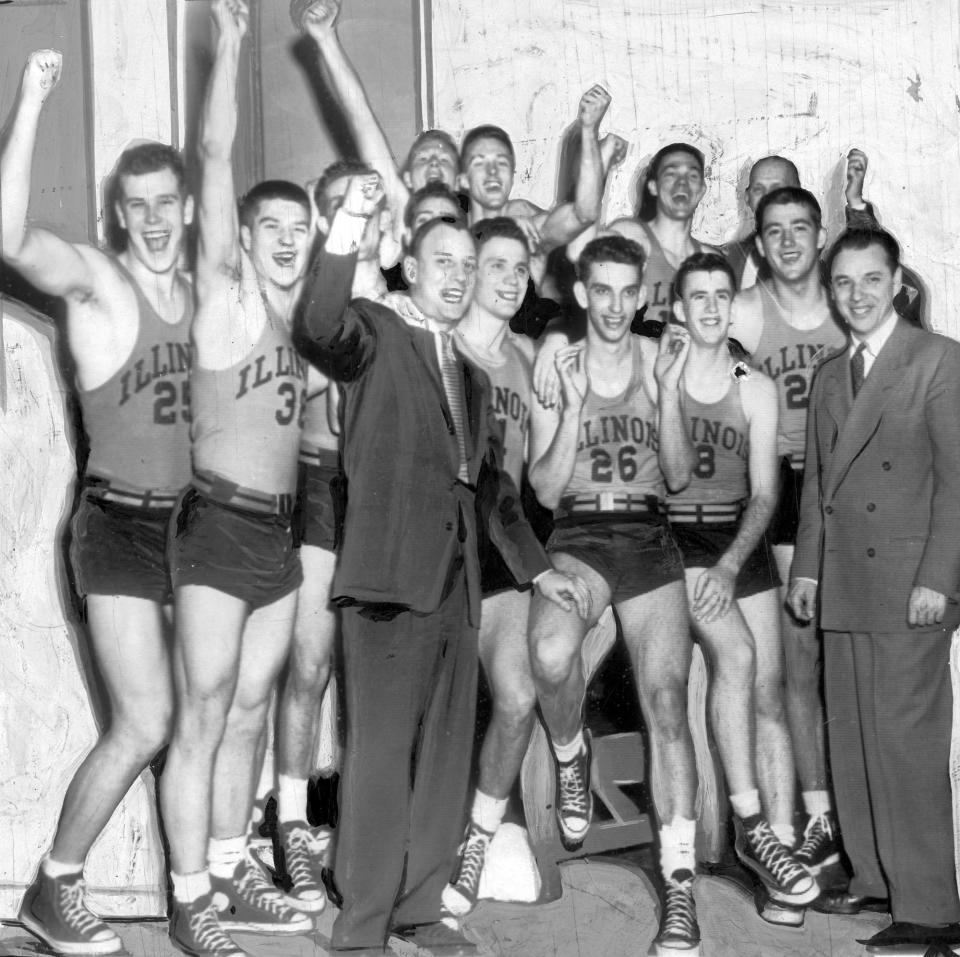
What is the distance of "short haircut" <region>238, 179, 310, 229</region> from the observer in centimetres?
393

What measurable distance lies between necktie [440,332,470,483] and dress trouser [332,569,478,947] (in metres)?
0.35

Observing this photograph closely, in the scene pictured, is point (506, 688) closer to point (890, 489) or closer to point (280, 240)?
point (890, 489)

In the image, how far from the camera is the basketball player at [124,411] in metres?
3.91

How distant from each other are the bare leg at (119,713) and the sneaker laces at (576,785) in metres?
1.27

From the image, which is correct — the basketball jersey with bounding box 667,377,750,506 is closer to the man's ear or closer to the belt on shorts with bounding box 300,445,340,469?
the man's ear

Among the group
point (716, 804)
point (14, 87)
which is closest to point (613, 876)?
point (716, 804)

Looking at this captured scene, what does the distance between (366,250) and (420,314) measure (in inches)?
10.4

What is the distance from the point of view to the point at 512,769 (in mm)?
3943

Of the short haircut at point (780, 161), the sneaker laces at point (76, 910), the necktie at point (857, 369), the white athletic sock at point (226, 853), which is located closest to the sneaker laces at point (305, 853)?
the white athletic sock at point (226, 853)

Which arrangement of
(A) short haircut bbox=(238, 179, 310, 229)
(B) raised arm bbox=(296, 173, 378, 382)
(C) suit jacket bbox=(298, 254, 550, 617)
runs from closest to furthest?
(B) raised arm bbox=(296, 173, 378, 382)
(C) suit jacket bbox=(298, 254, 550, 617)
(A) short haircut bbox=(238, 179, 310, 229)

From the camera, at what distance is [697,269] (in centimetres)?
401

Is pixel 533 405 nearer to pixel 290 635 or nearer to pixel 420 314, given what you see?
pixel 420 314

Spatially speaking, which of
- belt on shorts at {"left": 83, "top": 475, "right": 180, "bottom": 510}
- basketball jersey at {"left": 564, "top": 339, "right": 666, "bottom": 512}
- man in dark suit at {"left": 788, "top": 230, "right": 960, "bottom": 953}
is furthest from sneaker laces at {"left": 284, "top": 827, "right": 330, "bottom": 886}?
man in dark suit at {"left": 788, "top": 230, "right": 960, "bottom": 953}

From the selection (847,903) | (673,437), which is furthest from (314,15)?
(847,903)
